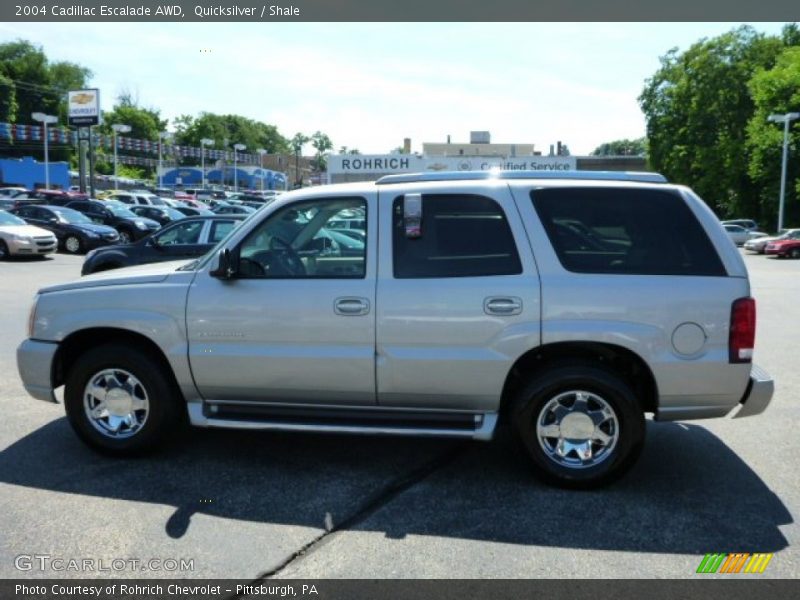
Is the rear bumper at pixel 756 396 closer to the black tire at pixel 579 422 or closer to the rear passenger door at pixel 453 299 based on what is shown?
the black tire at pixel 579 422

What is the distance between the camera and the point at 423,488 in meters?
4.46

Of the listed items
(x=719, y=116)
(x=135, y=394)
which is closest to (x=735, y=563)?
(x=135, y=394)

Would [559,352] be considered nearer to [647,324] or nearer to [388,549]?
[647,324]

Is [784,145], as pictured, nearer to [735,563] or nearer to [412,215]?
[412,215]

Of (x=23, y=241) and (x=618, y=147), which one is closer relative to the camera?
(x=23, y=241)

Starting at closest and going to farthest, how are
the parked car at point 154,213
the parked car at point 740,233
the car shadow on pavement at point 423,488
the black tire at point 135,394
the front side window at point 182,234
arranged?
the car shadow on pavement at point 423,488
the black tire at point 135,394
the front side window at point 182,234
the parked car at point 154,213
the parked car at point 740,233

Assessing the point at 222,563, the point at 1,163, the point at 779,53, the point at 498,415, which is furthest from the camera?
the point at 1,163

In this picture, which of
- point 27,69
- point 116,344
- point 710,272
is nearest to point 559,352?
point 710,272

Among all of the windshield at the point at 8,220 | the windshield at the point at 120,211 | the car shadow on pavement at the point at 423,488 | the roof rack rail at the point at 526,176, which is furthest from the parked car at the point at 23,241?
the roof rack rail at the point at 526,176

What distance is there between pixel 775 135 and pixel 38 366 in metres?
47.0

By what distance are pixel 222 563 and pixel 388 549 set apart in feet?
2.75

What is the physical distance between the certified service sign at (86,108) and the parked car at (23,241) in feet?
90.8

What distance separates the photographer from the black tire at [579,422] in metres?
4.30

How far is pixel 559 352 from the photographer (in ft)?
14.7
